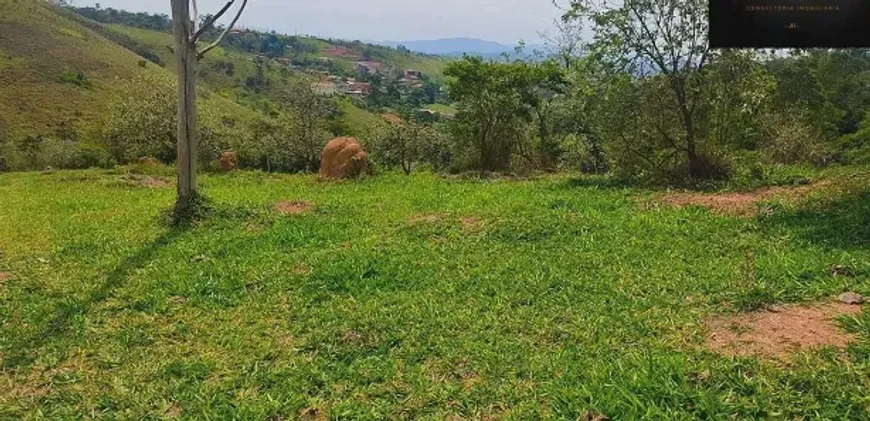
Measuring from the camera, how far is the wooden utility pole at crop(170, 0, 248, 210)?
9148 millimetres

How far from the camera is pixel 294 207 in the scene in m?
10.8

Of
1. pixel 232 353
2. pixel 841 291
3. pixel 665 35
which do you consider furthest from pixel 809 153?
pixel 232 353

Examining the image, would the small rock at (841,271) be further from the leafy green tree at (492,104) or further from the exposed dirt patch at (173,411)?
the leafy green tree at (492,104)

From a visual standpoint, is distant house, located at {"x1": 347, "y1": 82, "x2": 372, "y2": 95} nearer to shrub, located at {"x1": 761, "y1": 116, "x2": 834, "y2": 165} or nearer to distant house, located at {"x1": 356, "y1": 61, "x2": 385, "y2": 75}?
distant house, located at {"x1": 356, "y1": 61, "x2": 385, "y2": 75}

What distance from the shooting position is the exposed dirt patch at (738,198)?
8.95 metres

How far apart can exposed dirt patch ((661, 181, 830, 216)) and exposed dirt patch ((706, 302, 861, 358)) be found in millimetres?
4115

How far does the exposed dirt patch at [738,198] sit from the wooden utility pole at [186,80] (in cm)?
724

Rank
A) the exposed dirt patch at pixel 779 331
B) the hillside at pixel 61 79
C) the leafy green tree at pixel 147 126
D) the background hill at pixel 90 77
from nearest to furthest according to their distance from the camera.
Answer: the exposed dirt patch at pixel 779 331
the leafy green tree at pixel 147 126
the background hill at pixel 90 77
the hillside at pixel 61 79

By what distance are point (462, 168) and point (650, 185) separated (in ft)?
25.9

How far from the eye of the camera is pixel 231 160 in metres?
19.3

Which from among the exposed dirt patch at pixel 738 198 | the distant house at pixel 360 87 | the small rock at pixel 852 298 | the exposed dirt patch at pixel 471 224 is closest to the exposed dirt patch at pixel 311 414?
the small rock at pixel 852 298

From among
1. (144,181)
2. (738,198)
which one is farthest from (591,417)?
(144,181)

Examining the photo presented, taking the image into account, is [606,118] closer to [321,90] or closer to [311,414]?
[311,414]

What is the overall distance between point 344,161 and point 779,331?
40.0 feet
